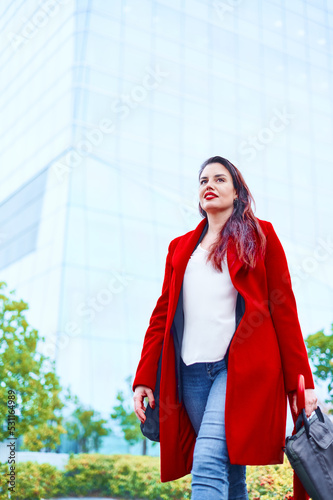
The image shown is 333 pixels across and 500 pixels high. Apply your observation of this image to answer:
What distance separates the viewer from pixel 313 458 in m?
1.38

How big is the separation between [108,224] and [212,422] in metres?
6.79

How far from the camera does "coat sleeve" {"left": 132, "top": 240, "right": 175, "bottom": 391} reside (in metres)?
1.75

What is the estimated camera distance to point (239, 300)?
1.65m

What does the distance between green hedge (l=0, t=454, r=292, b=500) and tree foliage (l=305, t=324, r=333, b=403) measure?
735 millimetres

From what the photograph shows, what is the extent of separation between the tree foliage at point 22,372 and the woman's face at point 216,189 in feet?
10.0

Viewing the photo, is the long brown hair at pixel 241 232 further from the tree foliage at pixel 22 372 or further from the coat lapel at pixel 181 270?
the tree foliage at pixel 22 372

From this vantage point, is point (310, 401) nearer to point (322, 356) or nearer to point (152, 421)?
point (152, 421)

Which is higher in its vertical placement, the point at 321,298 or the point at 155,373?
the point at 321,298

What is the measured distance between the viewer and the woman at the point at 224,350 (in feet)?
4.91

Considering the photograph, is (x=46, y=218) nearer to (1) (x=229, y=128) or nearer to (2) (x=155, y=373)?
(1) (x=229, y=128)

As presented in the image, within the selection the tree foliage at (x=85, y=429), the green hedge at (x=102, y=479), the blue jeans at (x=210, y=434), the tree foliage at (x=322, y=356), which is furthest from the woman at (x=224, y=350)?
the tree foliage at (x=85, y=429)

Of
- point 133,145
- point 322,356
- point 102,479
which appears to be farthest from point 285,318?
point 133,145

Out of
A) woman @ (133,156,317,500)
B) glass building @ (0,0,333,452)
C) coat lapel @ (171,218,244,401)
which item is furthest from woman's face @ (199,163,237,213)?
glass building @ (0,0,333,452)

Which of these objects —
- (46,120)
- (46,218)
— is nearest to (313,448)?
(46,218)
